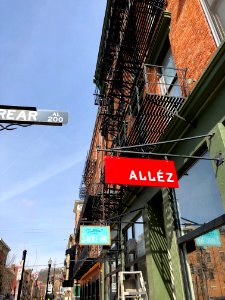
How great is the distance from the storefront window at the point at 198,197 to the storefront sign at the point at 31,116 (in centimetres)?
346

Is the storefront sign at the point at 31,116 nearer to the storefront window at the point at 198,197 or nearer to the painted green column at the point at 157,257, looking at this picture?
the storefront window at the point at 198,197

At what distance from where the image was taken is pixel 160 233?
935cm

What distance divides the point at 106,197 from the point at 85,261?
8772mm

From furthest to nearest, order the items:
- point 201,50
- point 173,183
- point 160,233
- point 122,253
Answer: point 122,253 → point 160,233 → point 201,50 → point 173,183

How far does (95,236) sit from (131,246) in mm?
1675

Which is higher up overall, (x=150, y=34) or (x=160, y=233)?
(x=150, y=34)

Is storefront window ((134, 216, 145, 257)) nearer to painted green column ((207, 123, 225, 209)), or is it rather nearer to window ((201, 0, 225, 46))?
painted green column ((207, 123, 225, 209))

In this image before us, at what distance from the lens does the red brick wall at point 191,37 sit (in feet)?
23.9

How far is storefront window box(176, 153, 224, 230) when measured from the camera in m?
6.36

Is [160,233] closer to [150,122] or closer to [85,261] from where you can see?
[150,122]

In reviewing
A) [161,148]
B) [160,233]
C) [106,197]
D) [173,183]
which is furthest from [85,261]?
[173,183]

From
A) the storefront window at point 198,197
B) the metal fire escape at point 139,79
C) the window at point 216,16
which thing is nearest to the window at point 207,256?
the storefront window at point 198,197

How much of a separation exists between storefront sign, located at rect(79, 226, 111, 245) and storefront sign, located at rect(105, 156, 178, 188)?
6.86 meters

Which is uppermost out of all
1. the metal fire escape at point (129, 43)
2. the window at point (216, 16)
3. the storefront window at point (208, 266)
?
the metal fire escape at point (129, 43)
